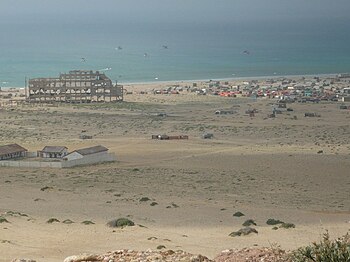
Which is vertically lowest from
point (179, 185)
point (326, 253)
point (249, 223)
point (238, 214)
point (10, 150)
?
point (179, 185)

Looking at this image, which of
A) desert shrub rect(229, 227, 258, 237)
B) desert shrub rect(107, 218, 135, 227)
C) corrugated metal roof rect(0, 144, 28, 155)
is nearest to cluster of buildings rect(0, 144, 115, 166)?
corrugated metal roof rect(0, 144, 28, 155)

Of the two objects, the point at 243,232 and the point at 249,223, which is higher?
the point at 243,232

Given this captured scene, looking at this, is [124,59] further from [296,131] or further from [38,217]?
[38,217]

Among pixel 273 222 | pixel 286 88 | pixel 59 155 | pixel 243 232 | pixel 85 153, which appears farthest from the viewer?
pixel 286 88

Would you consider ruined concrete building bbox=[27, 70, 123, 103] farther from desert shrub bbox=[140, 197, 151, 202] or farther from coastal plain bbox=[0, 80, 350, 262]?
desert shrub bbox=[140, 197, 151, 202]

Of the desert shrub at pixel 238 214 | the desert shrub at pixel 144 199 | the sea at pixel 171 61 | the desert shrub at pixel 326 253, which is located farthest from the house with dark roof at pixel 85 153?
the sea at pixel 171 61

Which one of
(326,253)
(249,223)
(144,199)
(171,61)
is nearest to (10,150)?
(144,199)

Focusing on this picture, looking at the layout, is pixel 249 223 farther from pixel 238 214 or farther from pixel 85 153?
pixel 85 153

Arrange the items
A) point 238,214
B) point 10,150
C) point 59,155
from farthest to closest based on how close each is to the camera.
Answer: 1. point 10,150
2. point 59,155
3. point 238,214
